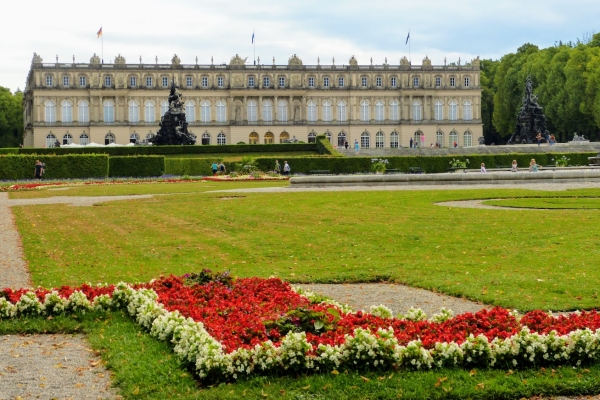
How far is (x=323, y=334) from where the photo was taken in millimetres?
7484

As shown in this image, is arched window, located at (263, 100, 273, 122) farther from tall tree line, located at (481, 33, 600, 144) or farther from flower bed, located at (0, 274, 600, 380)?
flower bed, located at (0, 274, 600, 380)

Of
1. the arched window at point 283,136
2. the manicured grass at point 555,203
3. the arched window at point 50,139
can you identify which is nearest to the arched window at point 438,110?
the arched window at point 283,136

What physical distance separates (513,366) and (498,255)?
6.31m

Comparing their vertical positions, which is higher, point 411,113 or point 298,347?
point 411,113

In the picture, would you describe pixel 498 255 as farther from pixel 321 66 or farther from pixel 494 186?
pixel 321 66

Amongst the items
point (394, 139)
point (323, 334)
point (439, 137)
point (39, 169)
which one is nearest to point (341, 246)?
point (323, 334)

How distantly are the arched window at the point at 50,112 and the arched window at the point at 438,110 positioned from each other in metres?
48.2

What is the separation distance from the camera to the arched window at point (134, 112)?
103 m

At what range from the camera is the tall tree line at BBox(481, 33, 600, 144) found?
252ft

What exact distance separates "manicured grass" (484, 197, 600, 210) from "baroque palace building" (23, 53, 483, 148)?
265 feet

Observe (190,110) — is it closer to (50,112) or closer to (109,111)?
(109,111)

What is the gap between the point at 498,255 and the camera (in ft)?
43.5

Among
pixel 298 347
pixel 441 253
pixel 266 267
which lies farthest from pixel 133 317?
pixel 441 253

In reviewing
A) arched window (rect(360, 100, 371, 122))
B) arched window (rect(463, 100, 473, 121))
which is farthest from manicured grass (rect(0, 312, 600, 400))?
arched window (rect(463, 100, 473, 121))
